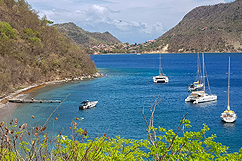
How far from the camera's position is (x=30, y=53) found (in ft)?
212

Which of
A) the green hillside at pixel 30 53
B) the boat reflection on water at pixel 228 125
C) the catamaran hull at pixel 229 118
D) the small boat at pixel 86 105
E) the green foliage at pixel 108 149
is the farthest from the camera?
the green hillside at pixel 30 53

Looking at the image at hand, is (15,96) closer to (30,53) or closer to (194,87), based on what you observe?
(30,53)

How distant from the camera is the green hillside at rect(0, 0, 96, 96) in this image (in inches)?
2076

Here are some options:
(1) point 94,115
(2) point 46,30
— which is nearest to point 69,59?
(2) point 46,30

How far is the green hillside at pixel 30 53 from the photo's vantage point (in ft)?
173

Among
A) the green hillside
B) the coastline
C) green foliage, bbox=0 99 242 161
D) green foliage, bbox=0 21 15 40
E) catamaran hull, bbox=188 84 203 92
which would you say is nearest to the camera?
green foliage, bbox=0 99 242 161

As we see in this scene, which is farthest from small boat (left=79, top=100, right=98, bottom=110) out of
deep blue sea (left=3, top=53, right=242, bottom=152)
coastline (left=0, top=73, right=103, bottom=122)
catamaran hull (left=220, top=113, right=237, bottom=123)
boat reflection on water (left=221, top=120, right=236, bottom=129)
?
catamaran hull (left=220, top=113, right=237, bottom=123)

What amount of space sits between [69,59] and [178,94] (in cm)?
3390

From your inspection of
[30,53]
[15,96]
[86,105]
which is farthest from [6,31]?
[86,105]

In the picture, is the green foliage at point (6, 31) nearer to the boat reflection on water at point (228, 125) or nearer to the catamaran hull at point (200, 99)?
the catamaran hull at point (200, 99)

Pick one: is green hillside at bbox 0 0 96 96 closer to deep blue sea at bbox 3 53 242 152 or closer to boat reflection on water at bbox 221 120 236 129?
deep blue sea at bbox 3 53 242 152

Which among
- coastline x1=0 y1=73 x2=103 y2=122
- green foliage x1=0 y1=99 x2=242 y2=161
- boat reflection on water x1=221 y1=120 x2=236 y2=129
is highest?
green foliage x1=0 y1=99 x2=242 y2=161

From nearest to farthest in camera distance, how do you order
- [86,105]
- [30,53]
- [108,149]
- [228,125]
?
1. [108,149]
2. [228,125]
3. [86,105]
4. [30,53]

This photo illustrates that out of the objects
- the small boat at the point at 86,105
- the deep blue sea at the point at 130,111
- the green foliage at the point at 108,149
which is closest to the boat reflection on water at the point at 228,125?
the deep blue sea at the point at 130,111
